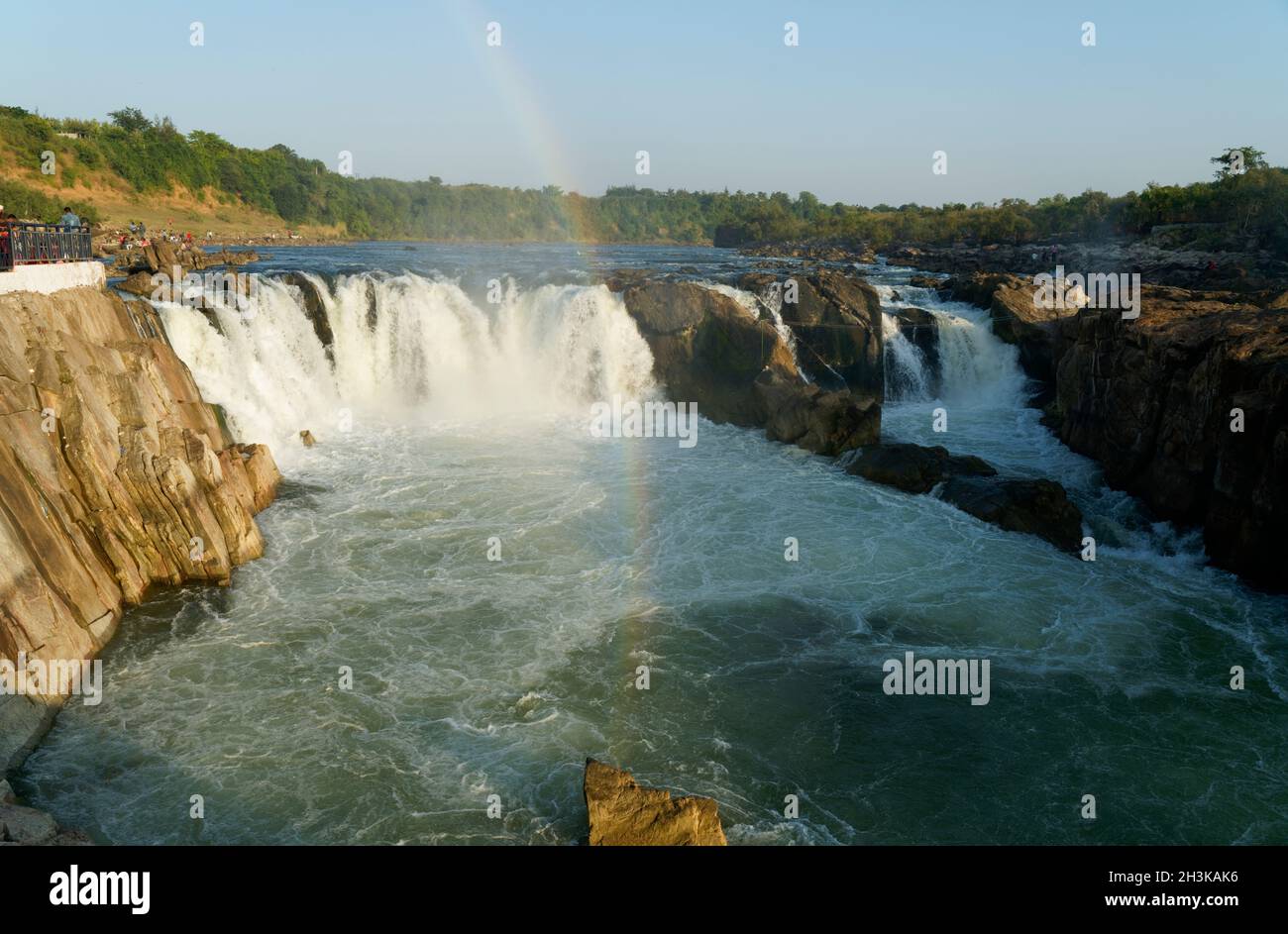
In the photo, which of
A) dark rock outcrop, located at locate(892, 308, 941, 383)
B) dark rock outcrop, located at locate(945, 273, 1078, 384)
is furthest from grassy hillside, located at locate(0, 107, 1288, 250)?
dark rock outcrop, located at locate(892, 308, 941, 383)

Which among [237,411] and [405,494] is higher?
[237,411]

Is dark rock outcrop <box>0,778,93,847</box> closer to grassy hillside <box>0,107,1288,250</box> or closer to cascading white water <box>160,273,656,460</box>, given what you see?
cascading white water <box>160,273,656,460</box>

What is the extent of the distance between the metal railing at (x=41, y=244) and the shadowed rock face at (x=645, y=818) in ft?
46.2

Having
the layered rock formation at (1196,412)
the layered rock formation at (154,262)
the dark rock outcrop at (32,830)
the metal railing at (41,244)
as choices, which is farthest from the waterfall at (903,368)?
the dark rock outcrop at (32,830)

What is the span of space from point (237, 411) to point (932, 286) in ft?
106

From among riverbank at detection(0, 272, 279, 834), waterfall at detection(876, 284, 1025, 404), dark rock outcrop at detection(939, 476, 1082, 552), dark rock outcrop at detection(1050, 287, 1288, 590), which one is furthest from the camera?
waterfall at detection(876, 284, 1025, 404)

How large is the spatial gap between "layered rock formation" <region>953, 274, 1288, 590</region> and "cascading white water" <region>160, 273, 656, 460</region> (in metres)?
13.9

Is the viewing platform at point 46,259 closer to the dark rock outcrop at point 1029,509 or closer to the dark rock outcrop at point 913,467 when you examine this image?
the dark rock outcrop at point 913,467

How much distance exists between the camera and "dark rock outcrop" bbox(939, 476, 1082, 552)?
18.2 meters
